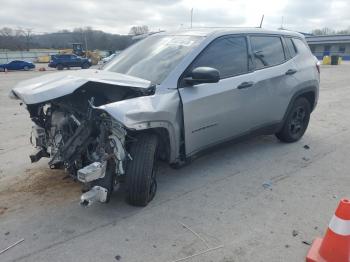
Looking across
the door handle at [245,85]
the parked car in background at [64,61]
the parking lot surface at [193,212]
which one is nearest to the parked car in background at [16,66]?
the parked car in background at [64,61]

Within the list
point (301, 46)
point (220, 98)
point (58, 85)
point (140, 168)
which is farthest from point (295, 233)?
point (301, 46)

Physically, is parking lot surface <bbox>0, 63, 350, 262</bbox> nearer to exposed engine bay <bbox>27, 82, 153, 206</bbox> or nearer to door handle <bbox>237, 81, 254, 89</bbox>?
exposed engine bay <bbox>27, 82, 153, 206</bbox>

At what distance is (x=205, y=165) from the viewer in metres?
4.62

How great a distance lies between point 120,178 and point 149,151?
389 millimetres

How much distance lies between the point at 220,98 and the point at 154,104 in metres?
1.01

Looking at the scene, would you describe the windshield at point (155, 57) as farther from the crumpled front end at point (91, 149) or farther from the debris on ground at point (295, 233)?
the debris on ground at point (295, 233)

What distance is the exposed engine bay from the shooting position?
9.90ft

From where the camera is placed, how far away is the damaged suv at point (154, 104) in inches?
121

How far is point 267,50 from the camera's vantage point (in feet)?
15.9

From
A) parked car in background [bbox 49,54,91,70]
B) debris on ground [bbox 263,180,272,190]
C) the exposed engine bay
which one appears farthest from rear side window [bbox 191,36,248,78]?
parked car in background [bbox 49,54,91,70]

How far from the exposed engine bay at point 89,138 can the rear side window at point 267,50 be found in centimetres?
197

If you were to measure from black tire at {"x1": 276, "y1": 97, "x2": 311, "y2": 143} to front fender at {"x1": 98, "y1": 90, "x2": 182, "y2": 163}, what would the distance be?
8.22 feet

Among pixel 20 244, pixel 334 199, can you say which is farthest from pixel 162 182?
pixel 334 199

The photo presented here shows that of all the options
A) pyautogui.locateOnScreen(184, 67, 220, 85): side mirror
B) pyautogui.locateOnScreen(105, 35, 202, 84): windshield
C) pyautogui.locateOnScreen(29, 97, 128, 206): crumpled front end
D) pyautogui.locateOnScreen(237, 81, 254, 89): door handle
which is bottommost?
pyautogui.locateOnScreen(29, 97, 128, 206): crumpled front end
